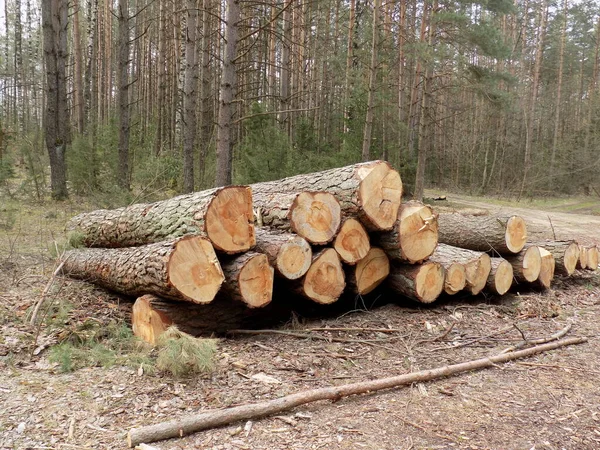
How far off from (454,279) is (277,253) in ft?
6.94

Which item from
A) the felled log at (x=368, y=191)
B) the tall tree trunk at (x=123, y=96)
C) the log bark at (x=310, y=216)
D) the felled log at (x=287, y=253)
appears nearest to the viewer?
the felled log at (x=287, y=253)

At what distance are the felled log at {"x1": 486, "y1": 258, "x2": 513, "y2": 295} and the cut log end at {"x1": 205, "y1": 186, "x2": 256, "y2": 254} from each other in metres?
2.93

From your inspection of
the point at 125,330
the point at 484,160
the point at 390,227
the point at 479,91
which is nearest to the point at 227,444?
the point at 125,330

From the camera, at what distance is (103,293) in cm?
478

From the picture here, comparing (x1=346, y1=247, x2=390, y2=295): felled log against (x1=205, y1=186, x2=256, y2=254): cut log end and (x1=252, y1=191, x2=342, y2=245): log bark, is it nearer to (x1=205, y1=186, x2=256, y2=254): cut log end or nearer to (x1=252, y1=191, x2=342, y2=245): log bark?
(x1=252, y1=191, x2=342, y2=245): log bark

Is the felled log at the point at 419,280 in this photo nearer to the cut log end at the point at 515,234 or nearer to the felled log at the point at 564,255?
the cut log end at the point at 515,234

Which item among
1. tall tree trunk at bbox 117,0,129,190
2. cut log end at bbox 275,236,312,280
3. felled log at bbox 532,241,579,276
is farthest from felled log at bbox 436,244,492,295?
tall tree trunk at bbox 117,0,129,190

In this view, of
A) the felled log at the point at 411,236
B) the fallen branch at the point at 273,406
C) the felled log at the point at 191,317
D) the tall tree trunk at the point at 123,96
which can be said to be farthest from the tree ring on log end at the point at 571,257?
the tall tree trunk at the point at 123,96

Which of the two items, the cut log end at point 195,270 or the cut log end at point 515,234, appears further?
the cut log end at point 515,234

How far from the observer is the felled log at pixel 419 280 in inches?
189

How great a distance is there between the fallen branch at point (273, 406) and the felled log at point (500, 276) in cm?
196

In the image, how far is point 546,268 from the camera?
20.0 feet

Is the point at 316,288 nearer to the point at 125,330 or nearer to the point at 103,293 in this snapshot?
the point at 125,330

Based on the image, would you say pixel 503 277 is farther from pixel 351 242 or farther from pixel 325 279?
pixel 325 279
